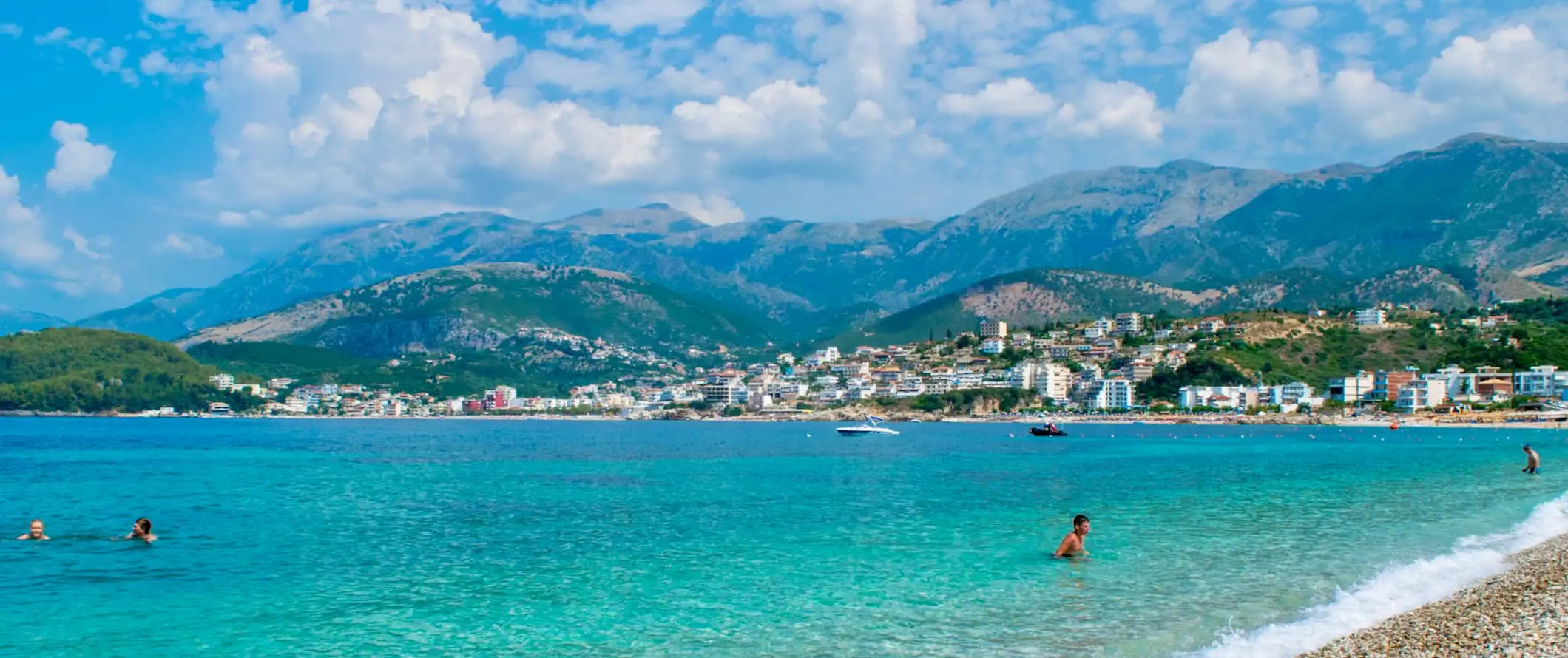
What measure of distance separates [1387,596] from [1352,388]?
6588 inches

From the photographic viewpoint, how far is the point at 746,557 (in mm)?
30031

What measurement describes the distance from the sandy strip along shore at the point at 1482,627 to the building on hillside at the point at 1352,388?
162 m

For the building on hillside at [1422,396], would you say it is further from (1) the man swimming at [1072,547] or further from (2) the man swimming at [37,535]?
(2) the man swimming at [37,535]

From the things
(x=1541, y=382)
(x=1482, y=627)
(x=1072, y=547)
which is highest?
(x=1541, y=382)

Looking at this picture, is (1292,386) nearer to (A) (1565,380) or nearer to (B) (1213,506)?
(A) (1565,380)

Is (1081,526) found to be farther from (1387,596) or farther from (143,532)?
(143,532)

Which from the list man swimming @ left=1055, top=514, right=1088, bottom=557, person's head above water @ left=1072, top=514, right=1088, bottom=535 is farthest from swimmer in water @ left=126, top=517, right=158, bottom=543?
person's head above water @ left=1072, top=514, right=1088, bottom=535

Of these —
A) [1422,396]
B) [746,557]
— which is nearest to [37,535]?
[746,557]

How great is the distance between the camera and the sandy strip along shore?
1591 cm

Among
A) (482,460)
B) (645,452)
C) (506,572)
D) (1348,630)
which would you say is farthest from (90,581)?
(645,452)

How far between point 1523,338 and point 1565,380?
34089 mm

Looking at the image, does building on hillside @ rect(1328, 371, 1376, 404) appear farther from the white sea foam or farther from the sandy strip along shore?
the sandy strip along shore

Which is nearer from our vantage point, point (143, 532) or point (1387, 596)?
point (1387, 596)

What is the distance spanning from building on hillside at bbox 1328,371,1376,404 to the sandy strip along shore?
162 meters
